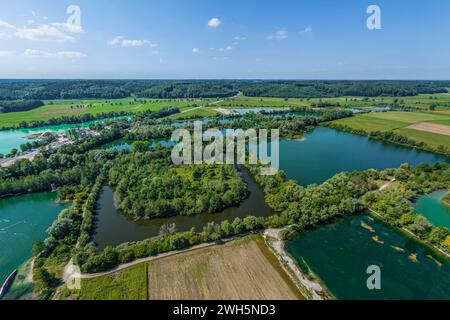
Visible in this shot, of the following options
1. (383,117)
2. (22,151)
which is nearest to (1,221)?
(22,151)

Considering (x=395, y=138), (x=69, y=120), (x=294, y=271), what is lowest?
(x=294, y=271)

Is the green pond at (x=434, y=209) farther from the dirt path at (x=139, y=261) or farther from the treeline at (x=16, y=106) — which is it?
the treeline at (x=16, y=106)

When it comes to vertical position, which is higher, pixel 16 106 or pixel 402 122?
pixel 16 106

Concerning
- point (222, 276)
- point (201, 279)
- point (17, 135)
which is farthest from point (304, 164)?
point (17, 135)

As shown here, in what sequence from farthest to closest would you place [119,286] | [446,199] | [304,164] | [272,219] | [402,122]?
[402,122]
[304,164]
[446,199]
[272,219]
[119,286]

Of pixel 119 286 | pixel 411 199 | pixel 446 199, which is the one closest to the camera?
pixel 119 286

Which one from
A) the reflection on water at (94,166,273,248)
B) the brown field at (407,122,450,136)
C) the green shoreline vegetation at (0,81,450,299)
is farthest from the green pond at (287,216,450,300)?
the brown field at (407,122,450,136)

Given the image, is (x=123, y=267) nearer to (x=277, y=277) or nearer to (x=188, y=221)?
(x=188, y=221)

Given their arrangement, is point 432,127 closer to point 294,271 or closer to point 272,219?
point 272,219
